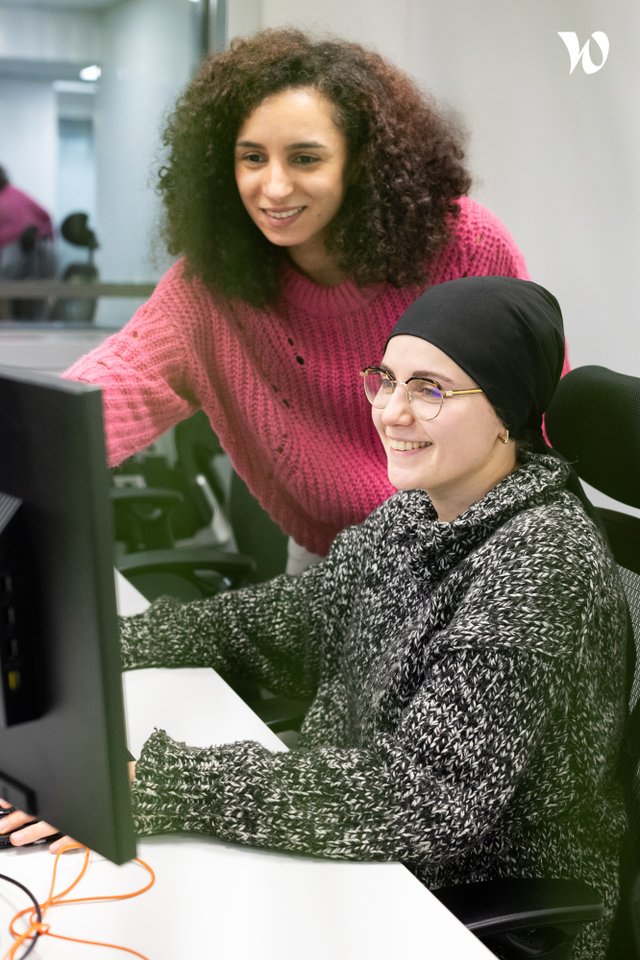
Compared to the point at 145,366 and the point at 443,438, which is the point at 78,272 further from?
A: the point at 443,438

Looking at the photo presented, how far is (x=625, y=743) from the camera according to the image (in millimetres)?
1247

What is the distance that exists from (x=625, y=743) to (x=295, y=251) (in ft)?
3.06

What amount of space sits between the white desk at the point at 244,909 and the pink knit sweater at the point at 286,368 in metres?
0.74

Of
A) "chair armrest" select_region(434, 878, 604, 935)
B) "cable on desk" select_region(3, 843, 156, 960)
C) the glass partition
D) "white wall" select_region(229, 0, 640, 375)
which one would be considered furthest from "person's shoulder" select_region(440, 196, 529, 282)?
the glass partition

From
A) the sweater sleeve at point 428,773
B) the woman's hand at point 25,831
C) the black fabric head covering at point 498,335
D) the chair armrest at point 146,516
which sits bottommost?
the chair armrest at point 146,516

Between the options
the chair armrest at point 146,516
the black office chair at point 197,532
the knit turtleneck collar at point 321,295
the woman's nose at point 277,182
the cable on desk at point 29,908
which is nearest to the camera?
the cable on desk at point 29,908

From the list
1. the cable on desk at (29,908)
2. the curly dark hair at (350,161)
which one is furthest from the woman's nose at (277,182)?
the cable on desk at (29,908)

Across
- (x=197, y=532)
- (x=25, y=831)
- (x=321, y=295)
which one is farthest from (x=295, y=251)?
(x=197, y=532)

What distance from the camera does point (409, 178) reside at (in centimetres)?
158

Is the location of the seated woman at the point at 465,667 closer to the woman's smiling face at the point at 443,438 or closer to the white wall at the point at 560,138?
the woman's smiling face at the point at 443,438

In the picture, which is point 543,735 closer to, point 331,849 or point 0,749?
point 331,849

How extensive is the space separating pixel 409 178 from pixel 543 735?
90 cm

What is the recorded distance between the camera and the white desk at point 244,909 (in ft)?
2.95

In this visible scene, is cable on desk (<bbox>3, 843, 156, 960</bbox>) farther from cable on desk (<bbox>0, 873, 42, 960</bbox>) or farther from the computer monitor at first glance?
the computer monitor
